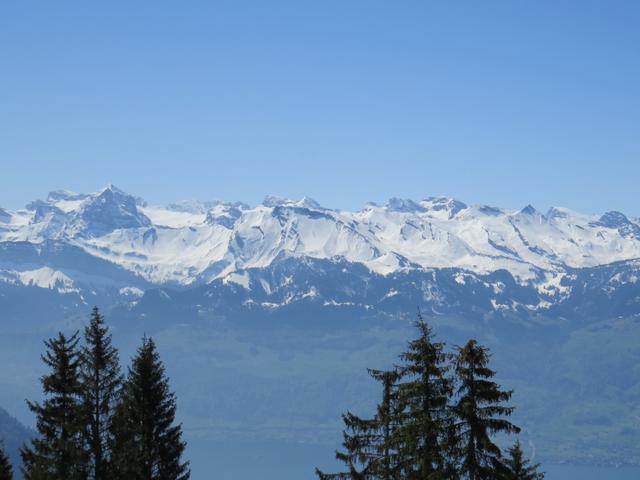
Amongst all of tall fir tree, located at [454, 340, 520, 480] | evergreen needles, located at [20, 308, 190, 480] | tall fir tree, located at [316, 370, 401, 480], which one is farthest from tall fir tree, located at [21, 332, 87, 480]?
tall fir tree, located at [454, 340, 520, 480]

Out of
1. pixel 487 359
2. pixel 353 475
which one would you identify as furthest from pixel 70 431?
pixel 487 359

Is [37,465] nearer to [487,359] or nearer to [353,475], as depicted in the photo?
[353,475]

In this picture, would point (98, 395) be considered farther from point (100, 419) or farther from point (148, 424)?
point (148, 424)

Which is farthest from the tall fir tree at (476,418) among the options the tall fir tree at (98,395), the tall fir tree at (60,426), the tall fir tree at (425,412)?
the tall fir tree at (60,426)

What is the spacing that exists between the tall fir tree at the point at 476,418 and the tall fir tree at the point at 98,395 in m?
12.8

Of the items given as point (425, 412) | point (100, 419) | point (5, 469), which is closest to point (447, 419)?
point (425, 412)

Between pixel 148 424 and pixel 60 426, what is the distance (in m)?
3.15

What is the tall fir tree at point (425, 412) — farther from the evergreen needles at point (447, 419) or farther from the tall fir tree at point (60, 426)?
the tall fir tree at point (60, 426)

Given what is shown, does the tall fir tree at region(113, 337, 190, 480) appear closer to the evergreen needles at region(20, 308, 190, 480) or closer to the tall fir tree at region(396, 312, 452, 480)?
the evergreen needles at region(20, 308, 190, 480)

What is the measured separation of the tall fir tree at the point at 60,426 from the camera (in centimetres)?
3512

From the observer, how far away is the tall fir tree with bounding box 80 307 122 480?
1400 inches

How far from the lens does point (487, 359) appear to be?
31.1m

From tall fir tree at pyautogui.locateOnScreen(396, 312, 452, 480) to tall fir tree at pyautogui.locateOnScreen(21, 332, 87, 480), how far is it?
38.3 feet

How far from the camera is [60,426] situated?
117ft
